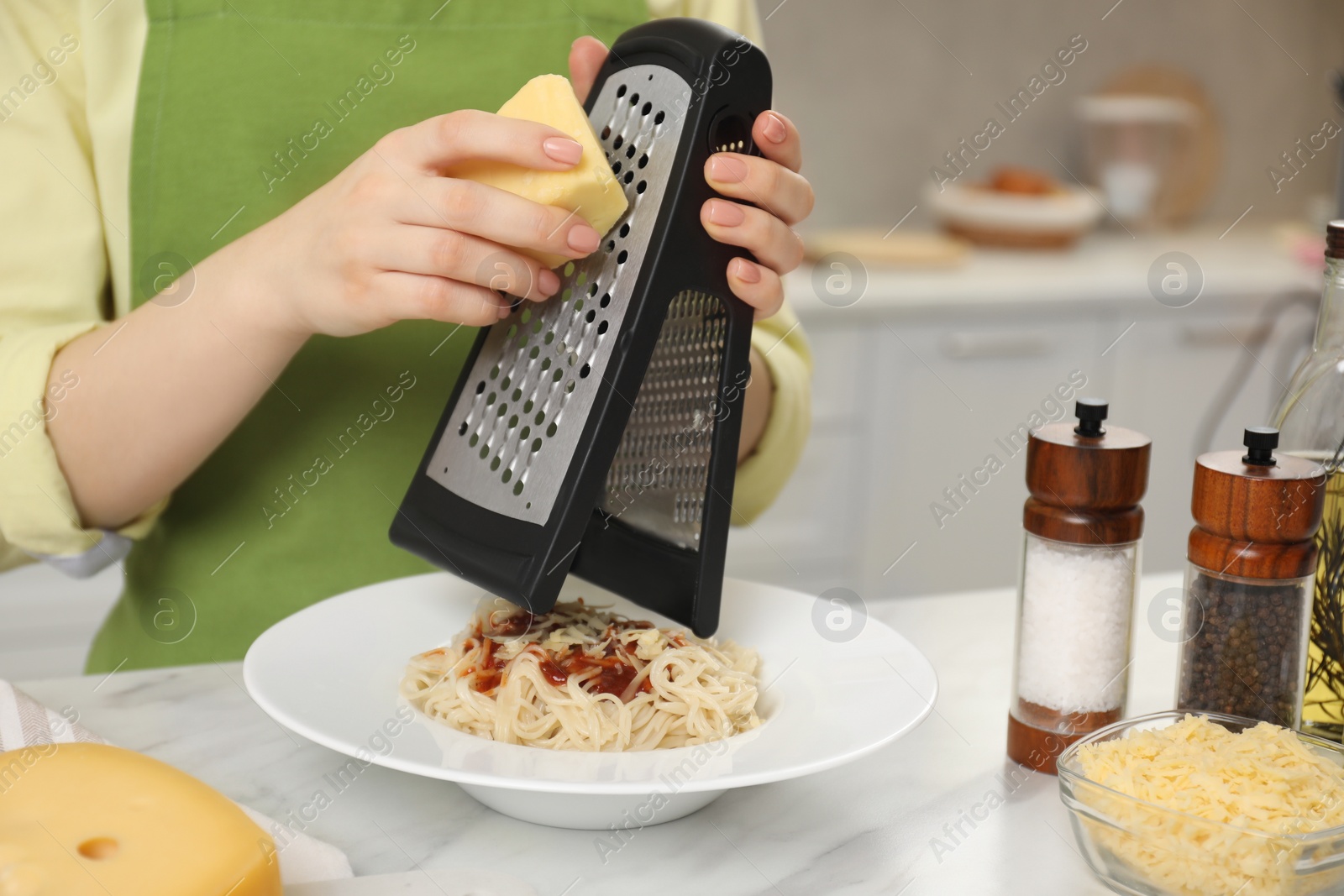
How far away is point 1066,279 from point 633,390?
6.54 feet

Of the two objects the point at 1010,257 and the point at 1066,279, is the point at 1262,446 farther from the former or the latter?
the point at 1010,257

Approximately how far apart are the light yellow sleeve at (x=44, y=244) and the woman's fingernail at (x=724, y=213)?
1.81 ft

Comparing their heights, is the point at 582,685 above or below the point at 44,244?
below

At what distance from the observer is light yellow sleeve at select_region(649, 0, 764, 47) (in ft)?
3.95

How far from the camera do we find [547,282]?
76 cm

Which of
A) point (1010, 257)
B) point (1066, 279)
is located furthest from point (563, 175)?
point (1010, 257)

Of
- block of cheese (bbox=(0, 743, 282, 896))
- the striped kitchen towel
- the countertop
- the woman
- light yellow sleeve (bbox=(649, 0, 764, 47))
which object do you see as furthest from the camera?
the countertop

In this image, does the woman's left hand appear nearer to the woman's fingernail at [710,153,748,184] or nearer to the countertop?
the woman's fingernail at [710,153,748,184]

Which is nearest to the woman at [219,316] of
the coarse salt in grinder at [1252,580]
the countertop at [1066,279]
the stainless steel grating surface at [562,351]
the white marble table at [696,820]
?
the stainless steel grating surface at [562,351]

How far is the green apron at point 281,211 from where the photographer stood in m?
1.08

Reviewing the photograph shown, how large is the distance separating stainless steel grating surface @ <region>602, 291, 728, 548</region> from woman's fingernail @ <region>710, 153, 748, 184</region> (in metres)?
0.08

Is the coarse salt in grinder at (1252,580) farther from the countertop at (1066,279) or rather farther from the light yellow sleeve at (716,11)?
the countertop at (1066,279)

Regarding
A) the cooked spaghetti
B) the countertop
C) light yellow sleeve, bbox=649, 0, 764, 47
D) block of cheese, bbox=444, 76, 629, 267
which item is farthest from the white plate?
the countertop

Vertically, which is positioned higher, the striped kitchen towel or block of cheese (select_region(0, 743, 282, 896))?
block of cheese (select_region(0, 743, 282, 896))
